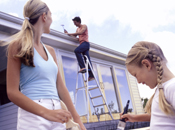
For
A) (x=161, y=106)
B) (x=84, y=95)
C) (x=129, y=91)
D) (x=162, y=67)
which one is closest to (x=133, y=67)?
(x=162, y=67)

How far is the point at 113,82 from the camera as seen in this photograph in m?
7.87

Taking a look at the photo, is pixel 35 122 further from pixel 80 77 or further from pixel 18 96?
pixel 80 77

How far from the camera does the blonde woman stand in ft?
3.55

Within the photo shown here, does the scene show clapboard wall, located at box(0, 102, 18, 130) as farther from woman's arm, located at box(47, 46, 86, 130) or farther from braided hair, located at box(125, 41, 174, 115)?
braided hair, located at box(125, 41, 174, 115)

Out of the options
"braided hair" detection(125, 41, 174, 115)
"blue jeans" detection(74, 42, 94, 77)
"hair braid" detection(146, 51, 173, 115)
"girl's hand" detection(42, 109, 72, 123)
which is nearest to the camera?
"girl's hand" detection(42, 109, 72, 123)

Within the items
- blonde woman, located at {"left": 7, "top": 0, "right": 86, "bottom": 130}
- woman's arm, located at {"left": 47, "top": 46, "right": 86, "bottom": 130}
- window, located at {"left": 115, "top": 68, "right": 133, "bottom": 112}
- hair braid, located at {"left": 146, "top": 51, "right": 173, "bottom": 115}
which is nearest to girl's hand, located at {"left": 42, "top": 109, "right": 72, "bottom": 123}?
blonde woman, located at {"left": 7, "top": 0, "right": 86, "bottom": 130}

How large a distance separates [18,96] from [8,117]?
4.57 m

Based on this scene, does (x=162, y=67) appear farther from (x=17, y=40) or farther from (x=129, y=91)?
(x=129, y=91)

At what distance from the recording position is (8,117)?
524 cm

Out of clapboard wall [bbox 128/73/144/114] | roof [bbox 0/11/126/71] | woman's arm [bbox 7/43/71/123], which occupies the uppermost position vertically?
roof [bbox 0/11/126/71]

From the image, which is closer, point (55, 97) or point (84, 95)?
point (55, 97)

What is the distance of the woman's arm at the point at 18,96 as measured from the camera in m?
1.07

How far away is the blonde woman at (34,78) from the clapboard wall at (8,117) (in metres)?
4.09

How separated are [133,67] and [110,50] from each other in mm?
5912
